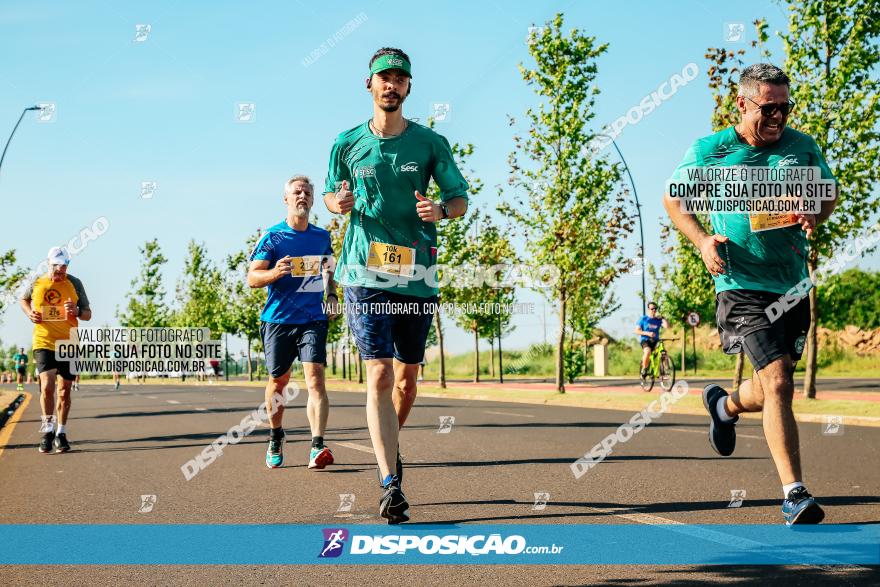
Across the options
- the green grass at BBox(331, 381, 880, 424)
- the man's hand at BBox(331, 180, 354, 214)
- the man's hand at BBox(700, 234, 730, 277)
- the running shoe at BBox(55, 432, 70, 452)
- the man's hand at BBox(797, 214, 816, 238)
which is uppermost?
the man's hand at BBox(331, 180, 354, 214)

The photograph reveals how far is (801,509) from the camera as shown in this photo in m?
4.66

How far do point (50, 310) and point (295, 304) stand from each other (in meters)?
3.52

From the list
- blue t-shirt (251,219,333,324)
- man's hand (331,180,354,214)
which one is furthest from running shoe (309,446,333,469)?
man's hand (331,180,354,214)

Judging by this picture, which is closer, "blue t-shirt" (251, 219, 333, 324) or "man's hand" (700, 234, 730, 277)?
"man's hand" (700, 234, 730, 277)

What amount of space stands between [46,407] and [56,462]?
1283 millimetres

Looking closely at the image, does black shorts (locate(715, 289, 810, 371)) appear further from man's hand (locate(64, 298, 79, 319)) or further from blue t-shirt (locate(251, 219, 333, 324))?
man's hand (locate(64, 298, 79, 319))

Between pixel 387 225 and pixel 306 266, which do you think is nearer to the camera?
pixel 387 225

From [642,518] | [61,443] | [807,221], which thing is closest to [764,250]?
[807,221]

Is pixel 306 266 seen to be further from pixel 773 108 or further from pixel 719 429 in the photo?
pixel 773 108

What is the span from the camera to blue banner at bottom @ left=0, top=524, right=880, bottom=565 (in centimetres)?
433

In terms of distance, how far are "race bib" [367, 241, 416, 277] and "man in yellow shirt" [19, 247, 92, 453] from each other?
590 centimetres

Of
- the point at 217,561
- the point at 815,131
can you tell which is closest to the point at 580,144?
the point at 815,131

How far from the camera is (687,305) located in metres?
43.5

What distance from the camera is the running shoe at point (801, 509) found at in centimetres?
466
